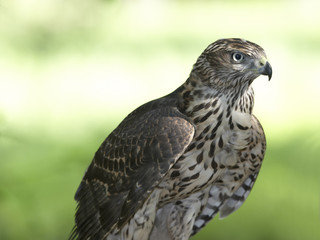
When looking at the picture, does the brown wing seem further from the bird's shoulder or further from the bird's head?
the bird's head

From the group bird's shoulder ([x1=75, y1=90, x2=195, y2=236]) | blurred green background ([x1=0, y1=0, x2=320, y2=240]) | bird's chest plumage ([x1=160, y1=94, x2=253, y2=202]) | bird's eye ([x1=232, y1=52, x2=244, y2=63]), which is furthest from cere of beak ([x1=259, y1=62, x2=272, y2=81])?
blurred green background ([x1=0, y1=0, x2=320, y2=240])

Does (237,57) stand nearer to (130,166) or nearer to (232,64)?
(232,64)

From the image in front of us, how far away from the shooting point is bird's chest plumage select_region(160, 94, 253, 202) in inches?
159

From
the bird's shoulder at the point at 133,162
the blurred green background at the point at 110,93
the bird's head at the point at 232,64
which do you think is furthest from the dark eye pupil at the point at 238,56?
the blurred green background at the point at 110,93

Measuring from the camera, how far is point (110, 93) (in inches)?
299

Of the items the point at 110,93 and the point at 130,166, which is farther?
the point at 110,93

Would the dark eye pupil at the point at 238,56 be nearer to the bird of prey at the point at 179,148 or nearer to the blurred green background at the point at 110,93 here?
the bird of prey at the point at 179,148

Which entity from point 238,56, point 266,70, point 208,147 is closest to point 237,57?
point 238,56

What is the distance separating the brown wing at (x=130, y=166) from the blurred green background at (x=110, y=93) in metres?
1.41

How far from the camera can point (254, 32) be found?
28.3 ft

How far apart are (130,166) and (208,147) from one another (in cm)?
48

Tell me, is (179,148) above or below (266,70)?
below

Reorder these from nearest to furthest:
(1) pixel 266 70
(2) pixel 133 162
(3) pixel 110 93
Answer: (1) pixel 266 70 → (2) pixel 133 162 → (3) pixel 110 93

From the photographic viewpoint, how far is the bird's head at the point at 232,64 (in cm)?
383
